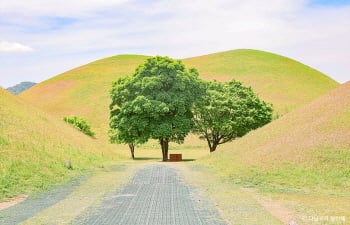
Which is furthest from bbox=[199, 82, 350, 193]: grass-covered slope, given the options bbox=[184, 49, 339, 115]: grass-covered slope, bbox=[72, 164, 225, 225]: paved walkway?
bbox=[184, 49, 339, 115]: grass-covered slope

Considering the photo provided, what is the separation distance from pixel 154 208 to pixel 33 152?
74.8ft

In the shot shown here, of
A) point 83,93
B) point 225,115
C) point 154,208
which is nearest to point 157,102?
point 225,115

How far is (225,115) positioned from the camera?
233 feet

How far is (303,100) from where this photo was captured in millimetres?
141875

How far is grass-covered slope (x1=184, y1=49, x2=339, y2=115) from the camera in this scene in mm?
145000

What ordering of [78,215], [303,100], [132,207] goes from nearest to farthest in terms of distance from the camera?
[78,215]
[132,207]
[303,100]

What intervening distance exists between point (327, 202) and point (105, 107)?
124 meters

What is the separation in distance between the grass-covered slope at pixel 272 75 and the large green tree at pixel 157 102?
218 ft

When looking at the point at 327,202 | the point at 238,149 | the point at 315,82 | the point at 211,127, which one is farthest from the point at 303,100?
the point at 327,202

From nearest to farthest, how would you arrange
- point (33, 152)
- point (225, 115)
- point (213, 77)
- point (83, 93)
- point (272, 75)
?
point (33, 152), point (225, 115), point (83, 93), point (213, 77), point (272, 75)

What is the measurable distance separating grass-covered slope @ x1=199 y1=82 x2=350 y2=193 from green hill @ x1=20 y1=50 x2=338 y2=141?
75.7 meters

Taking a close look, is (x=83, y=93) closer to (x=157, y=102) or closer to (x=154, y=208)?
(x=157, y=102)

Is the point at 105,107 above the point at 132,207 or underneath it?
above

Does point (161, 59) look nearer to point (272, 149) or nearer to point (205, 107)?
point (205, 107)
